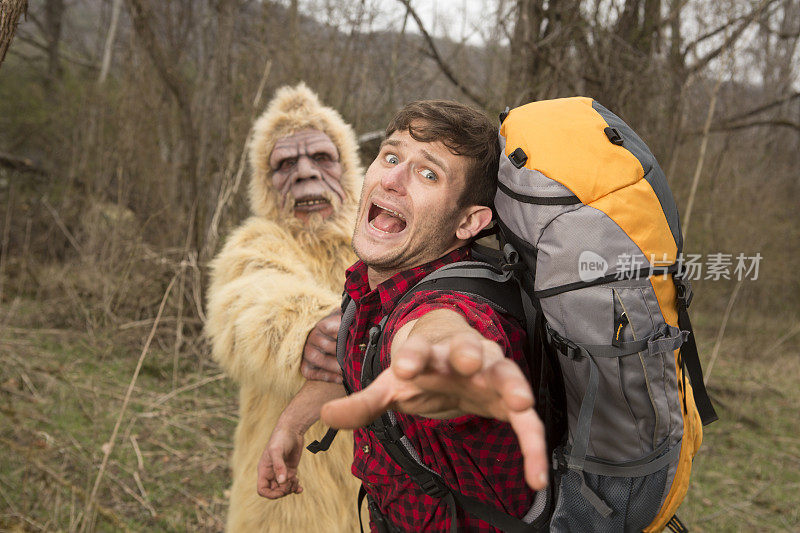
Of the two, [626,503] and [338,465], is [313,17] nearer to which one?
[338,465]

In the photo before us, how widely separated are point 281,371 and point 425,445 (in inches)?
35.0

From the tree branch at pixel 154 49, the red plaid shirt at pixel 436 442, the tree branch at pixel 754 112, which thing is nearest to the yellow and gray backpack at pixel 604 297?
the red plaid shirt at pixel 436 442

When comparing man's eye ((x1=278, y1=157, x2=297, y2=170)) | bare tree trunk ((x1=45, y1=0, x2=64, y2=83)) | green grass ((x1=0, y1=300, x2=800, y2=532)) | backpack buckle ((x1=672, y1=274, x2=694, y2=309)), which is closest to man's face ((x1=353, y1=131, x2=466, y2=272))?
backpack buckle ((x1=672, y1=274, x2=694, y2=309))

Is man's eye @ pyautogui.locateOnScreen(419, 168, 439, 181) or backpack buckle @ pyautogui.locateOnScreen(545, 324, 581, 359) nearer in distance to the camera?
backpack buckle @ pyautogui.locateOnScreen(545, 324, 581, 359)

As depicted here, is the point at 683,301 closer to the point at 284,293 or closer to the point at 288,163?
the point at 284,293

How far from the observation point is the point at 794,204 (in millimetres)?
9305

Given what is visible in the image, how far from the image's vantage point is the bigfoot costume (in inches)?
88.4

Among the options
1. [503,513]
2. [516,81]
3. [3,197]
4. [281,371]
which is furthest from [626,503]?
[3,197]

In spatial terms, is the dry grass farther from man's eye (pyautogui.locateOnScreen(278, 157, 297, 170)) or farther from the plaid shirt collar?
the plaid shirt collar

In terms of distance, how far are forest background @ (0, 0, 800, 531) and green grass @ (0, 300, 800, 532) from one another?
0.07 ft

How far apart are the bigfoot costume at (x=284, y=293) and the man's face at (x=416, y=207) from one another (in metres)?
0.73

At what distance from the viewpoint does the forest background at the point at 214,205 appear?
12.8ft

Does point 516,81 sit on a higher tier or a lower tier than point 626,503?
higher

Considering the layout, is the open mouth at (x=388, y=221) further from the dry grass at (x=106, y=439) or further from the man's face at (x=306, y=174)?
the dry grass at (x=106, y=439)
